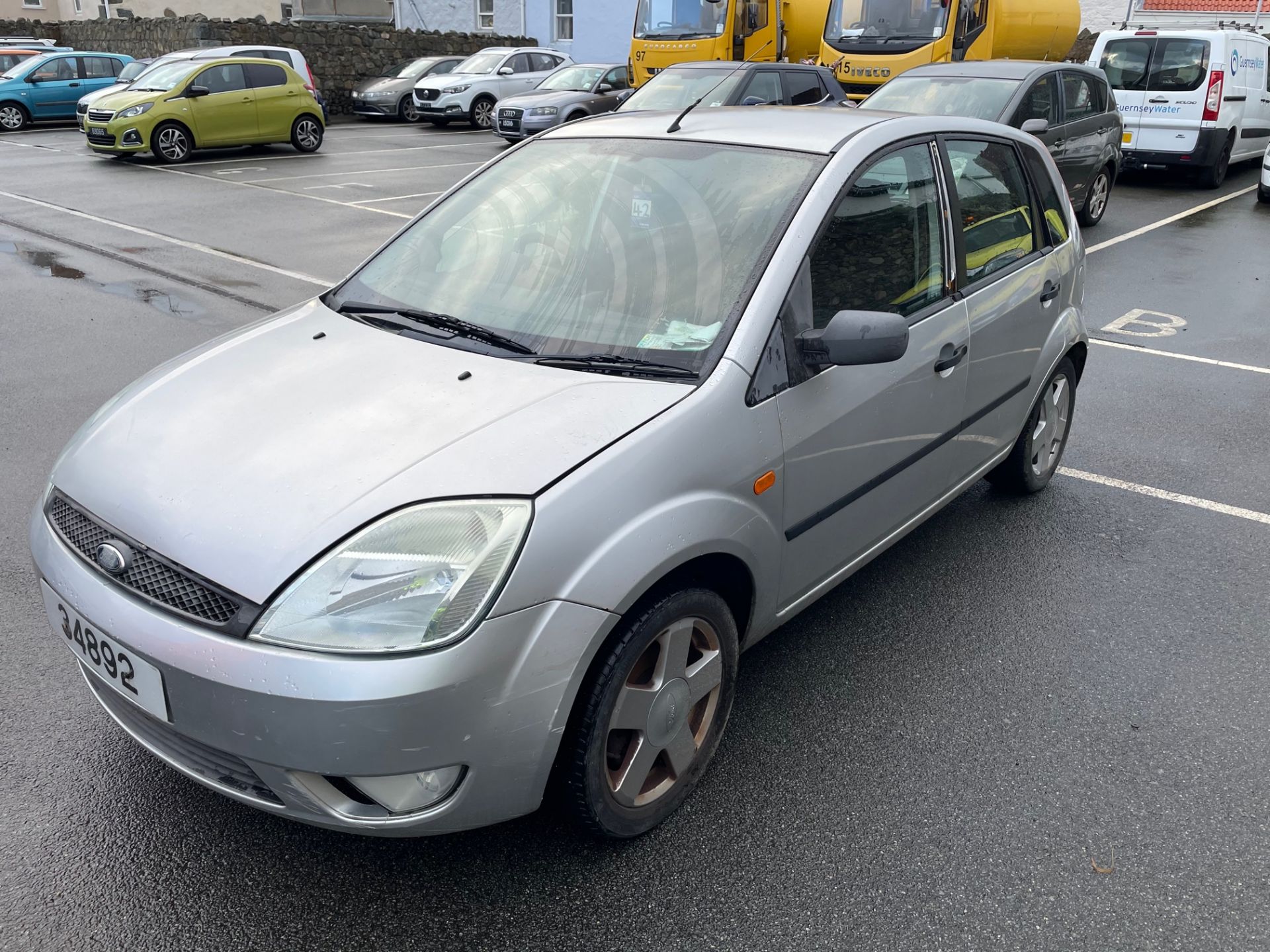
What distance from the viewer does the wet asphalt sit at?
92.8 inches

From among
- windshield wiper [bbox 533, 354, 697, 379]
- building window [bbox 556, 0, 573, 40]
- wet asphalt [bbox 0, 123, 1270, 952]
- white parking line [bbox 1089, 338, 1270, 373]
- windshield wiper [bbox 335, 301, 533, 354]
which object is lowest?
white parking line [bbox 1089, 338, 1270, 373]

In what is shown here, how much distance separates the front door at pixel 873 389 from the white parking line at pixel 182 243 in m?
5.54

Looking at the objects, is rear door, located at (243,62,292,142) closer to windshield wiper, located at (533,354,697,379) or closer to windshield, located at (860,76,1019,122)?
windshield, located at (860,76,1019,122)

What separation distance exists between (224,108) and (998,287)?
53.2 feet

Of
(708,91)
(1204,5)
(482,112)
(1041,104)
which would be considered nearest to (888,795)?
(1041,104)

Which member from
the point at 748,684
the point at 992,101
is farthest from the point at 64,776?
the point at 992,101

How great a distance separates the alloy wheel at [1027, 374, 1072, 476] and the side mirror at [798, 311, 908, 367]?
200 centimetres

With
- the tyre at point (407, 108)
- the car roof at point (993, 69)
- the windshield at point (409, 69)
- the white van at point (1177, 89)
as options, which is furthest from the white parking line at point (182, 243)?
the windshield at point (409, 69)

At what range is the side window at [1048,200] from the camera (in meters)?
4.33

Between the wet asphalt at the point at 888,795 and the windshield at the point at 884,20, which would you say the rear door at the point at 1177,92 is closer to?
the windshield at the point at 884,20

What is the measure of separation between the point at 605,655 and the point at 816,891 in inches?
31.4

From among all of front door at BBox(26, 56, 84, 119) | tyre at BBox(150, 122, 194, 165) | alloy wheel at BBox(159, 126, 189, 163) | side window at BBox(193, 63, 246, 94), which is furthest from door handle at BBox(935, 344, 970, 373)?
front door at BBox(26, 56, 84, 119)

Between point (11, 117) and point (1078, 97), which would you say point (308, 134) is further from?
point (1078, 97)

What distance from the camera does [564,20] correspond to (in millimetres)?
30453
